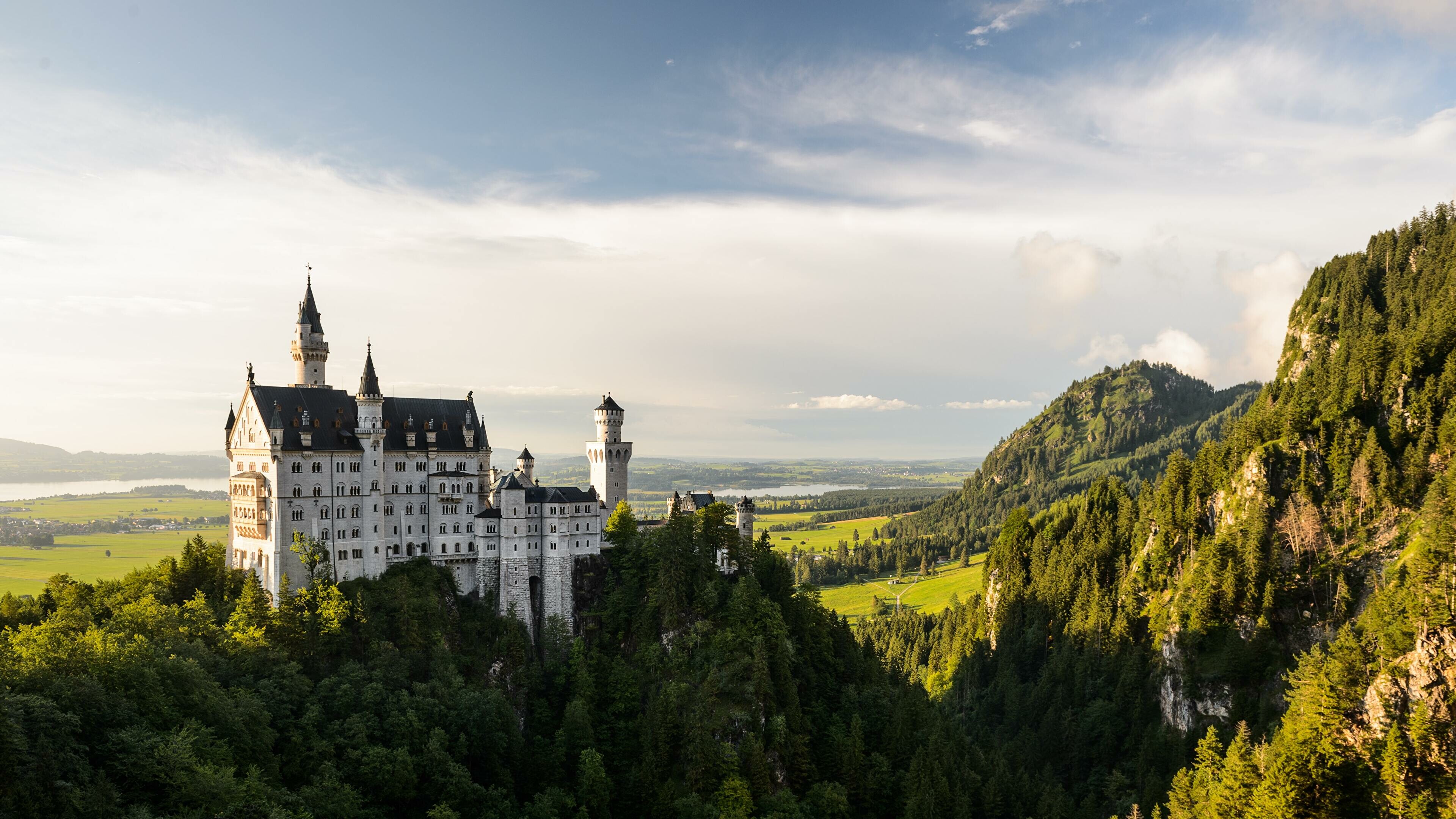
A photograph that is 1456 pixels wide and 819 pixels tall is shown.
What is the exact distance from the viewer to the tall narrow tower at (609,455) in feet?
322

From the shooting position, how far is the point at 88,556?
12888 cm

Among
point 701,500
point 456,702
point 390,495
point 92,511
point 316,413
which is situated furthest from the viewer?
point 92,511

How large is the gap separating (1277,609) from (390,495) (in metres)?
104

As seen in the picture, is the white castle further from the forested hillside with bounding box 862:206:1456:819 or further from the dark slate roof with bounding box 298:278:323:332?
the forested hillside with bounding box 862:206:1456:819

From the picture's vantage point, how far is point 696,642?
280 feet

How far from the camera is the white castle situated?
79.9 m

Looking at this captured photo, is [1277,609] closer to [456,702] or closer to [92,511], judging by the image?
[456,702]

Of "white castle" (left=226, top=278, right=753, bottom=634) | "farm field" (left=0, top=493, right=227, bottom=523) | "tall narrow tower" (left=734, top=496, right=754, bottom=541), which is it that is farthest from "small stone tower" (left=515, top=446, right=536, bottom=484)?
"farm field" (left=0, top=493, right=227, bottom=523)

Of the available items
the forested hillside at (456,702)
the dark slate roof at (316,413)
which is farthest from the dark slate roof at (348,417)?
the forested hillside at (456,702)

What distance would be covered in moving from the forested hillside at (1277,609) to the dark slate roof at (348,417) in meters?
73.4

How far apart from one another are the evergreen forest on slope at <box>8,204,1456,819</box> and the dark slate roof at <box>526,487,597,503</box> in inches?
244

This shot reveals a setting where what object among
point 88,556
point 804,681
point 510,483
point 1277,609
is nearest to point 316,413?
point 510,483

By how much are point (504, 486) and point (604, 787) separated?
32.2 meters

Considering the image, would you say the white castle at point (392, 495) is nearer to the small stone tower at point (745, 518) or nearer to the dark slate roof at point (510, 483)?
the dark slate roof at point (510, 483)
